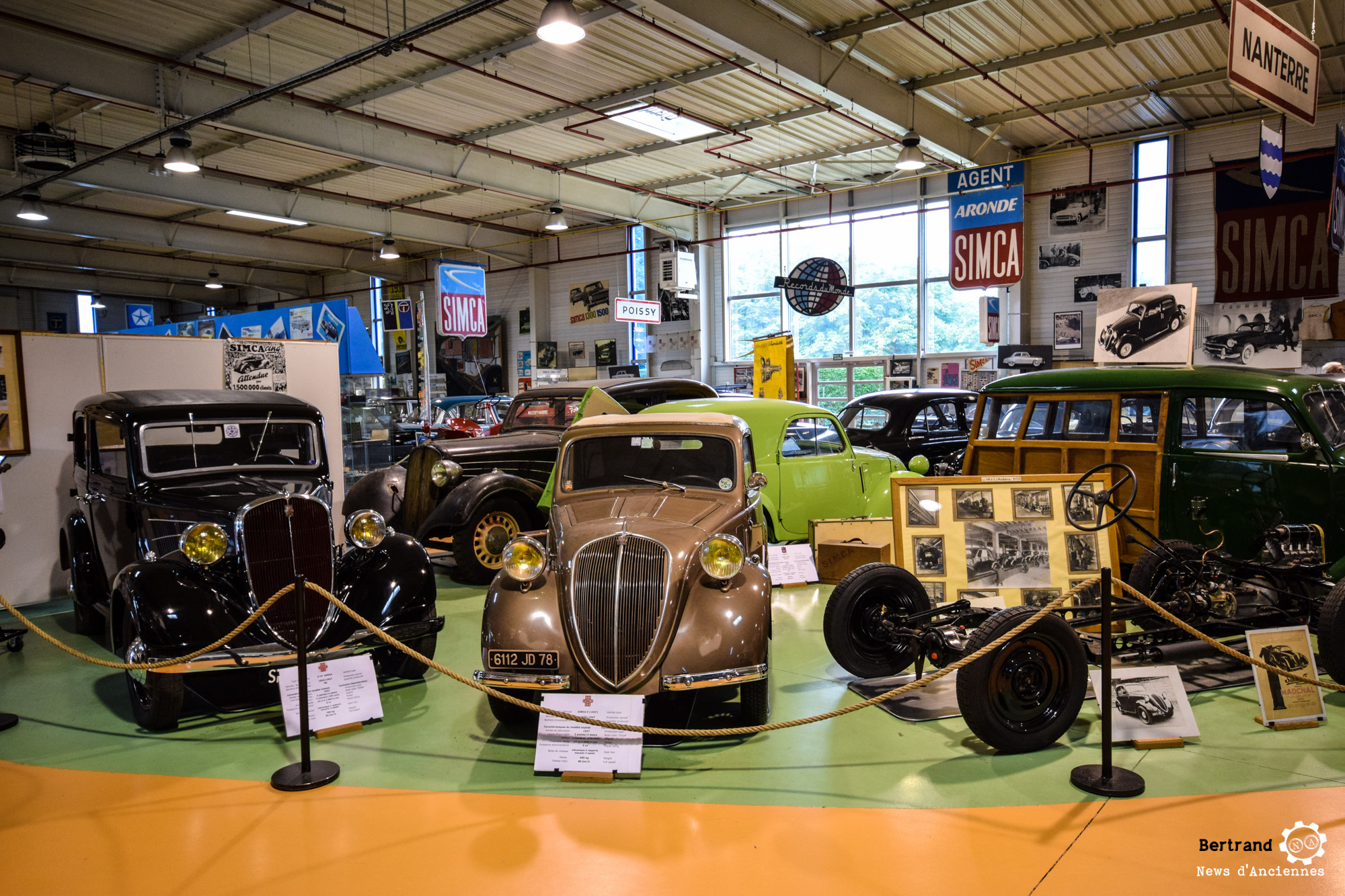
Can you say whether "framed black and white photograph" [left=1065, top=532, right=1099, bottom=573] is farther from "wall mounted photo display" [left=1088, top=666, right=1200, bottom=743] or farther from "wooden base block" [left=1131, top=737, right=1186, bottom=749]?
"wooden base block" [left=1131, top=737, right=1186, bottom=749]

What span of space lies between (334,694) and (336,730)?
0.25m

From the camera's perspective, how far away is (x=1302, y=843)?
296cm

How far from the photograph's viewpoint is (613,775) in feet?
11.9

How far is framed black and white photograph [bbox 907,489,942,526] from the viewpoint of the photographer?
16.0ft

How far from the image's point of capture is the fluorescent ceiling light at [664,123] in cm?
1332

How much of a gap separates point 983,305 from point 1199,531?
1047 centimetres

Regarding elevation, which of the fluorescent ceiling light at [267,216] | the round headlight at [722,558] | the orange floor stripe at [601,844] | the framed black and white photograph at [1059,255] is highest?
the fluorescent ceiling light at [267,216]

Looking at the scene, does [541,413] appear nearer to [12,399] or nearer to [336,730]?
[12,399]

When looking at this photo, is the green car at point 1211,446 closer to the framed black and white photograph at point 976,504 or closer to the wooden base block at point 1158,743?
the framed black and white photograph at point 976,504

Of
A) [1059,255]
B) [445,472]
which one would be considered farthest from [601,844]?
[1059,255]

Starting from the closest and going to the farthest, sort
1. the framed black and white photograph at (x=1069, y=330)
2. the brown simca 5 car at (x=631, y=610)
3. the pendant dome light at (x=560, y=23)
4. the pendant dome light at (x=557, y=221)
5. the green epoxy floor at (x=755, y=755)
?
the green epoxy floor at (x=755, y=755)
the brown simca 5 car at (x=631, y=610)
the pendant dome light at (x=560, y=23)
the framed black and white photograph at (x=1069, y=330)
the pendant dome light at (x=557, y=221)

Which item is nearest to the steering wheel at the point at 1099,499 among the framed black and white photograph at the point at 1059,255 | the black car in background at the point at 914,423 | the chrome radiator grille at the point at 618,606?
the chrome radiator grille at the point at 618,606

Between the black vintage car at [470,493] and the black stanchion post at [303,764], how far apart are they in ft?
8.57

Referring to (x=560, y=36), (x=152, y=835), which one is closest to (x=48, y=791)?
(x=152, y=835)
